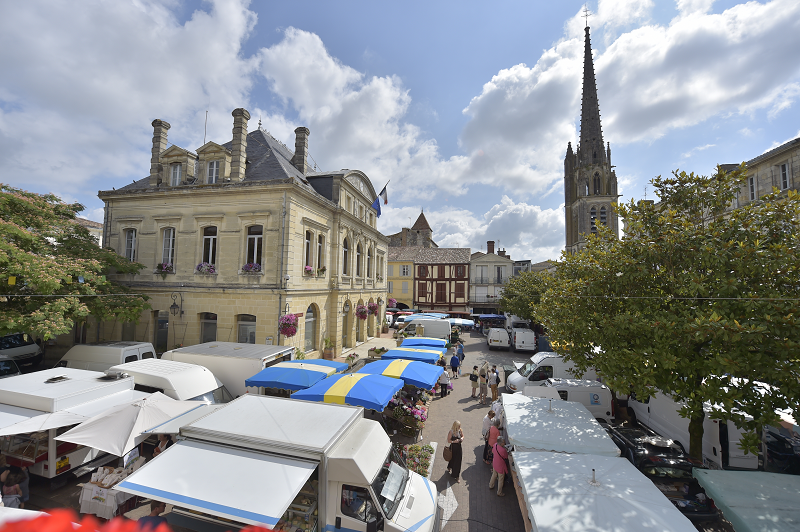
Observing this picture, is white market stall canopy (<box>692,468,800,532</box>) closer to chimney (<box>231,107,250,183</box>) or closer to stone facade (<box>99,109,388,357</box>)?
stone facade (<box>99,109,388,357</box>)

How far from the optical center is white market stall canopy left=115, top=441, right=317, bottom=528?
4.59 meters

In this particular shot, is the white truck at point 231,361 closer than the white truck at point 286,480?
No

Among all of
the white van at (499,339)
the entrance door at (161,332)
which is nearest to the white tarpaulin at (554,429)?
the entrance door at (161,332)

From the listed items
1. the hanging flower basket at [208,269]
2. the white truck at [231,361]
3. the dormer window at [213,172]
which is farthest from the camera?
the dormer window at [213,172]

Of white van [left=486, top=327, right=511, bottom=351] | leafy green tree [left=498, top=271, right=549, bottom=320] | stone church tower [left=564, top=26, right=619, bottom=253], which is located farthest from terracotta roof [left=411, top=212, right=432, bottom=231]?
white van [left=486, top=327, right=511, bottom=351]

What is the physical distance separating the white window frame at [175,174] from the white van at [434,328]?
16.2 m

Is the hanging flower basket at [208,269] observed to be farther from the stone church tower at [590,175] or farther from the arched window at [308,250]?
the stone church tower at [590,175]

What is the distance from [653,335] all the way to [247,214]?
15117mm

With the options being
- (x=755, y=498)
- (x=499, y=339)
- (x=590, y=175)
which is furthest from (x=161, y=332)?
(x=590, y=175)

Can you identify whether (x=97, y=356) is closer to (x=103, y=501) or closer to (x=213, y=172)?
(x=103, y=501)

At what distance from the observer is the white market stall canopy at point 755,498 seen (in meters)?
5.18

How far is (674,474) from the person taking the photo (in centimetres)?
714

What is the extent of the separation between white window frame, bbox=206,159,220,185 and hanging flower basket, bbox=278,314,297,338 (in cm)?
752

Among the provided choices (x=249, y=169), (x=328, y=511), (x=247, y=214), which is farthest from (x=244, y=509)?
(x=249, y=169)
